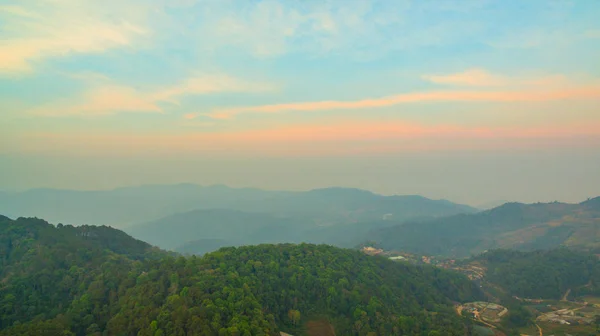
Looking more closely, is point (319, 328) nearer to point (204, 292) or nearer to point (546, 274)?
point (204, 292)

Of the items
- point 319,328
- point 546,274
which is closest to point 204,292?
point 319,328

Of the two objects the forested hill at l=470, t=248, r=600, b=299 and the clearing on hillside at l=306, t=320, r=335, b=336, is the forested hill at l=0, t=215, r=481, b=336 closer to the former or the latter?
the clearing on hillside at l=306, t=320, r=335, b=336

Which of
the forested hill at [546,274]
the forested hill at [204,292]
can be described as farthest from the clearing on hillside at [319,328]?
the forested hill at [546,274]

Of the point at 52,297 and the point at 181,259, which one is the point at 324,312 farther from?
the point at 52,297

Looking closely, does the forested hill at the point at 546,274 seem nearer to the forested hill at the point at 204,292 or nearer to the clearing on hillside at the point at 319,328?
the forested hill at the point at 204,292

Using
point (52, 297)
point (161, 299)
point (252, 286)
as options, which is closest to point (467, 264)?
point (252, 286)
